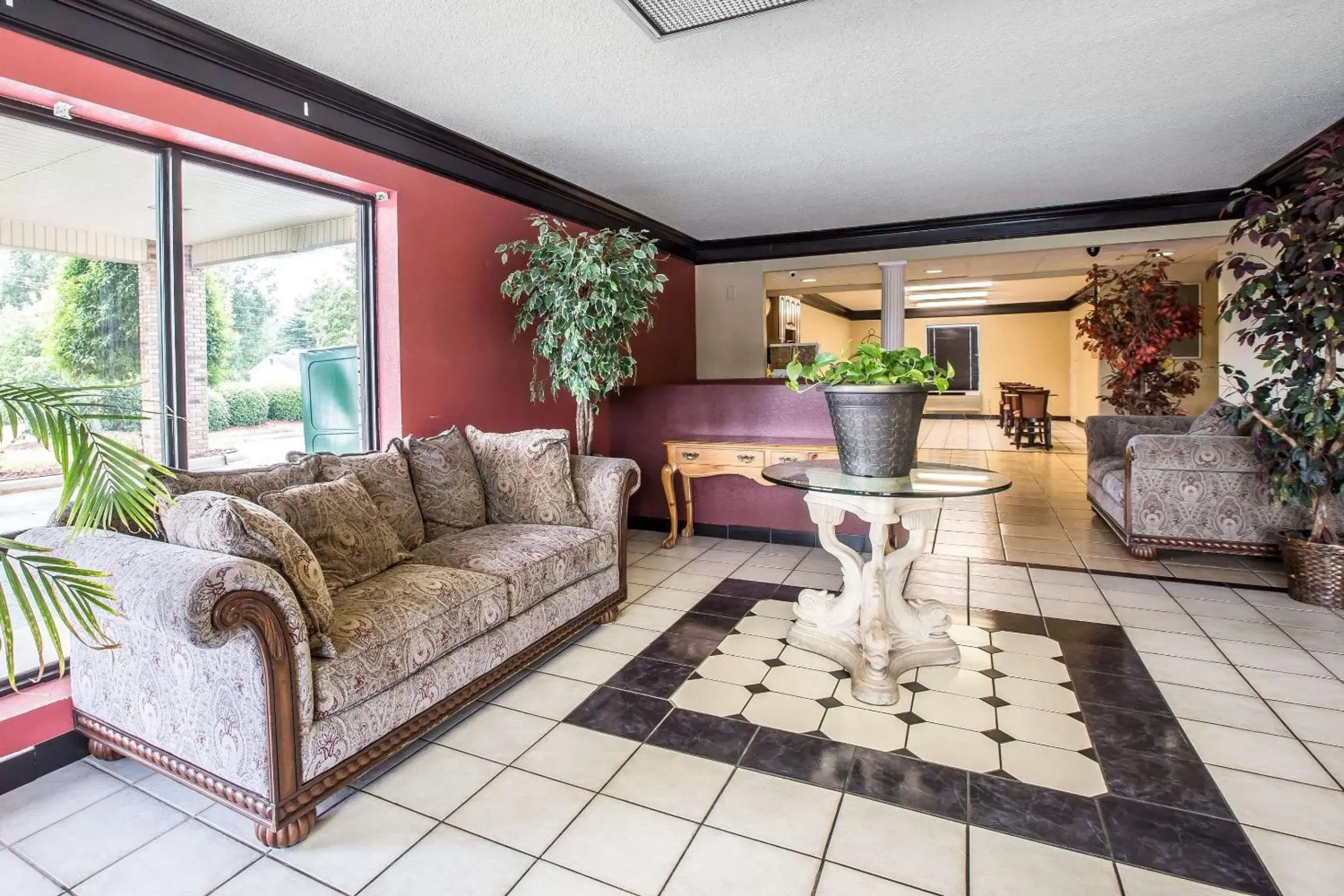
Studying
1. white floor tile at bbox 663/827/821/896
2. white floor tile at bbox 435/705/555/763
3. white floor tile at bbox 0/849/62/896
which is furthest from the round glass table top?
white floor tile at bbox 0/849/62/896

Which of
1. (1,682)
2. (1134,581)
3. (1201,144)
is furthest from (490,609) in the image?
(1201,144)

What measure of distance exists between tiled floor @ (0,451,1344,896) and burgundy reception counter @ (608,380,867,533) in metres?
1.94

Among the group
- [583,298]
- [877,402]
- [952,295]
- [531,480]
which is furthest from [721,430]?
[952,295]

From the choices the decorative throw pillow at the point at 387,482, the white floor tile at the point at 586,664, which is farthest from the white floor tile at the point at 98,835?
the white floor tile at the point at 586,664

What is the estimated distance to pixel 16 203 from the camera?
2258 millimetres

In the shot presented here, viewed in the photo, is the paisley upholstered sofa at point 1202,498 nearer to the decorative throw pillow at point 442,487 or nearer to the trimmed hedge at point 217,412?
the decorative throw pillow at point 442,487

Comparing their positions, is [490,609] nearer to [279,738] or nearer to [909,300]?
[279,738]

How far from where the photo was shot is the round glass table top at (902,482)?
227 cm

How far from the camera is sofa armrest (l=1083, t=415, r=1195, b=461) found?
5.23 meters

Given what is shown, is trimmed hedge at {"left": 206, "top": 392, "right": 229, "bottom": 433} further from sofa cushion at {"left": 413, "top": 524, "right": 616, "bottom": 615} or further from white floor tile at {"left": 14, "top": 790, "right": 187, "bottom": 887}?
white floor tile at {"left": 14, "top": 790, "right": 187, "bottom": 887}

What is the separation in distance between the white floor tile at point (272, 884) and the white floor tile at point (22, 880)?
398 mm

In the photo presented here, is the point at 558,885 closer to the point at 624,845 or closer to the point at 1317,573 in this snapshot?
the point at 624,845

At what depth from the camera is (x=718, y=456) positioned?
4531 mm

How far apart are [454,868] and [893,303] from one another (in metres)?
5.92
